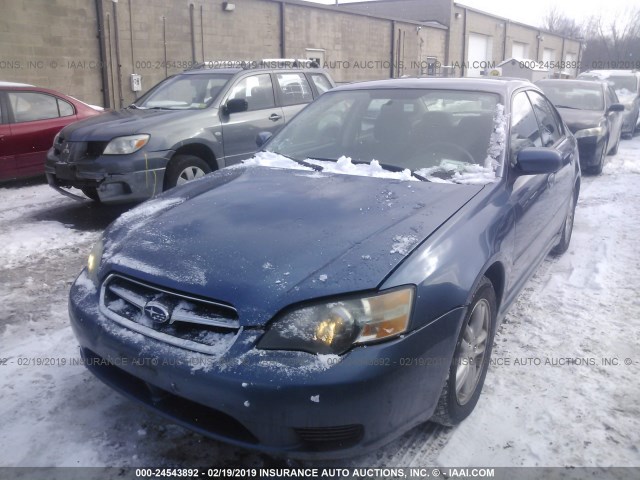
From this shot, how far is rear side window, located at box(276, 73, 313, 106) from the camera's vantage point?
731 centimetres

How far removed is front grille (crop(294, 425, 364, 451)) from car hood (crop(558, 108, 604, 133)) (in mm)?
8136

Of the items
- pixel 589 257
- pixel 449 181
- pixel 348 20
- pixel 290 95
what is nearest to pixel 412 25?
pixel 348 20

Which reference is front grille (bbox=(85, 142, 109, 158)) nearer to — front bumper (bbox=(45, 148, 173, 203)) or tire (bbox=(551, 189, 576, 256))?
front bumper (bbox=(45, 148, 173, 203))

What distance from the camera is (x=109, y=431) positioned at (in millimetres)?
2482

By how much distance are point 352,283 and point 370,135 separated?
172 cm

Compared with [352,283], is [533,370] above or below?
below

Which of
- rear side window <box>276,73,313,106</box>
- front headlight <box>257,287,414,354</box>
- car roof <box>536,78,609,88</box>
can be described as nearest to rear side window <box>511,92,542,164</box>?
front headlight <box>257,287,414,354</box>

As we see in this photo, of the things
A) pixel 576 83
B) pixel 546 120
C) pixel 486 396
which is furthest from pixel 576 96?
pixel 486 396

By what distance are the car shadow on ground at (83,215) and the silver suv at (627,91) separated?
12919 mm

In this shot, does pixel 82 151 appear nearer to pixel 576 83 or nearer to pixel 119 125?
pixel 119 125

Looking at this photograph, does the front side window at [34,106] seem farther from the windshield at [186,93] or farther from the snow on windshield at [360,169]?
the snow on windshield at [360,169]

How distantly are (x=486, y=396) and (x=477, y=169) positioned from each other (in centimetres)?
122

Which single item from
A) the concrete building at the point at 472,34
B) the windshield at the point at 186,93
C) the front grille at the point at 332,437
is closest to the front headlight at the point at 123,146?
the windshield at the point at 186,93

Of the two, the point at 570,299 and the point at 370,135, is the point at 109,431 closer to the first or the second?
the point at 370,135
